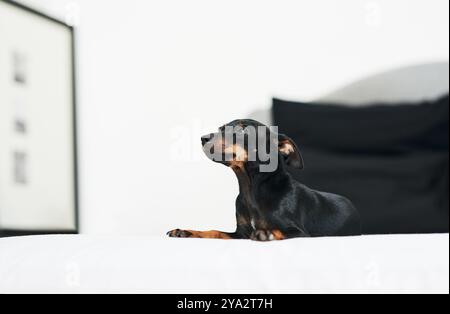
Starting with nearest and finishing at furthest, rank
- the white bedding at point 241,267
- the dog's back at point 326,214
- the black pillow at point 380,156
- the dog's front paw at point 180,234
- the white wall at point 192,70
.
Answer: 1. the white bedding at point 241,267
2. the dog's front paw at point 180,234
3. the dog's back at point 326,214
4. the black pillow at point 380,156
5. the white wall at point 192,70

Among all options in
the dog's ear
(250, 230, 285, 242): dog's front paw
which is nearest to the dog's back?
the dog's ear

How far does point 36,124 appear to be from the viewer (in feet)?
10.5

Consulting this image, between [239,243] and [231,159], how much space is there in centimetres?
68

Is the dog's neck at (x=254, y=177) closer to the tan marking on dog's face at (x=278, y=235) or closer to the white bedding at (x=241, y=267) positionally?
the tan marking on dog's face at (x=278, y=235)

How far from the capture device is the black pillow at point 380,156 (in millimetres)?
2826

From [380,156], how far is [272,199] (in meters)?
0.81

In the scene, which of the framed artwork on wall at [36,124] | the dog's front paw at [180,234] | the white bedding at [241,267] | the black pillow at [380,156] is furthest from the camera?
the framed artwork on wall at [36,124]

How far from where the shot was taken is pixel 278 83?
330cm

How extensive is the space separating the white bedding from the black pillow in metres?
1.18

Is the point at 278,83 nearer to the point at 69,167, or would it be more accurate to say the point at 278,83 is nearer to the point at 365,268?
the point at 69,167

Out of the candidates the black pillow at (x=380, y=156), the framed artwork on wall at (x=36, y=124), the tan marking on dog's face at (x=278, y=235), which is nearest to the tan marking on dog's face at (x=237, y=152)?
the tan marking on dog's face at (x=278, y=235)

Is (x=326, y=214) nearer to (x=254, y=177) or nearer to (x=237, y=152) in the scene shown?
(x=254, y=177)

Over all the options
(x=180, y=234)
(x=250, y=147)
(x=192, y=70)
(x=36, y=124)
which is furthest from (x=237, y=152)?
(x=36, y=124)

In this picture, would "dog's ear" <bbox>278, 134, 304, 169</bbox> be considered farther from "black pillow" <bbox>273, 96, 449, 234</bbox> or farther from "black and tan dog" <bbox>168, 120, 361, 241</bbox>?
"black pillow" <bbox>273, 96, 449, 234</bbox>
